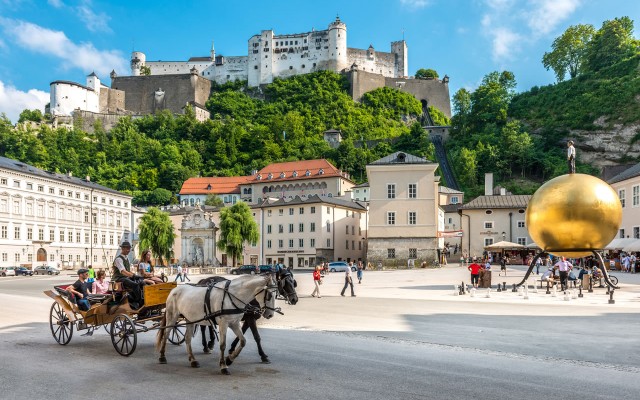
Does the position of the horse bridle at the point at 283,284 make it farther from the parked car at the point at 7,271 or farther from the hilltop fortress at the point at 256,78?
the hilltop fortress at the point at 256,78

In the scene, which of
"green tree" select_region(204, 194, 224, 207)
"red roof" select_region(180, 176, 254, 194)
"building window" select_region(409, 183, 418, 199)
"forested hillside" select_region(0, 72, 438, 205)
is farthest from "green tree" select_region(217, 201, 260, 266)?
"forested hillside" select_region(0, 72, 438, 205)

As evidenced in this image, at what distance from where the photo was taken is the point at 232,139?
12112 cm

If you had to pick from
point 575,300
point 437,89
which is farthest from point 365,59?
point 575,300

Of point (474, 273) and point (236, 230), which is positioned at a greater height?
point (236, 230)

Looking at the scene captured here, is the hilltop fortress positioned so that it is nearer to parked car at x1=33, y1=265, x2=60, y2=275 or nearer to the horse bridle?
parked car at x1=33, y1=265, x2=60, y2=275

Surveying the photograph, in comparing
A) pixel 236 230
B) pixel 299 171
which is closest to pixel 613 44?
pixel 299 171

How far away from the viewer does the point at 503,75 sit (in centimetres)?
11475

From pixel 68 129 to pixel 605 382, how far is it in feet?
436

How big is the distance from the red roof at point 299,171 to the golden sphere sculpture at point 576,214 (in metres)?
83.6

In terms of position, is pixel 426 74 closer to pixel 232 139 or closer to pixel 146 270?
pixel 232 139

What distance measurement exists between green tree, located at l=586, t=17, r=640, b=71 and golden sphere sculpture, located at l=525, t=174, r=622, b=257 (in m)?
113

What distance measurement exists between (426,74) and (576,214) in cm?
14896

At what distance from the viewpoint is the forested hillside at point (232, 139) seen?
110844 mm

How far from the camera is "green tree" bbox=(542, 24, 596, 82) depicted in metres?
112
